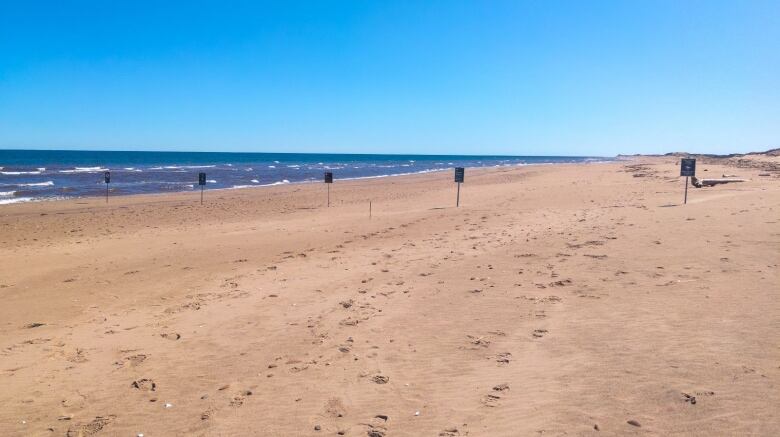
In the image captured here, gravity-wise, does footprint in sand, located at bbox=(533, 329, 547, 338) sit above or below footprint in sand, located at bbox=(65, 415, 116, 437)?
above

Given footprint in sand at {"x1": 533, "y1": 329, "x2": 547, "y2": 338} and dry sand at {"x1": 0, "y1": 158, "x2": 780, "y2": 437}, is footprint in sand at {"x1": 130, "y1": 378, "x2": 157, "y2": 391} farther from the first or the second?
footprint in sand at {"x1": 533, "y1": 329, "x2": 547, "y2": 338}

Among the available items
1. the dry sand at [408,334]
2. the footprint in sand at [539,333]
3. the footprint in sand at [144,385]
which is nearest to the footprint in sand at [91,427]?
the dry sand at [408,334]

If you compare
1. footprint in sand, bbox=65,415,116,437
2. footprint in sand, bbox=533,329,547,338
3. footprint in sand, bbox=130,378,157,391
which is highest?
footprint in sand, bbox=533,329,547,338

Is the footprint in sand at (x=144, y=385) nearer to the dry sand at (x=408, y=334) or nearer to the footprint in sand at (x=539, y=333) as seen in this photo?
the dry sand at (x=408, y=334)

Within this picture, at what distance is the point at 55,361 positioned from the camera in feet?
19.5

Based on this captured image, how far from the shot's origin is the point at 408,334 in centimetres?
640

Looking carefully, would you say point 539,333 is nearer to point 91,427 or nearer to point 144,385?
point 144,385

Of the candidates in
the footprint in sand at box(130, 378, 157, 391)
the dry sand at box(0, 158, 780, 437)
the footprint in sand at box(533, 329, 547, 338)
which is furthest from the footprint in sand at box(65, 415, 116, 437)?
the footprint in sand at box(533, 329, 547, 338)

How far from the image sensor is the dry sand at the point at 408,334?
4.36 meters

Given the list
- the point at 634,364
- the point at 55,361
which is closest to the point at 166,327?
the point at 55,361

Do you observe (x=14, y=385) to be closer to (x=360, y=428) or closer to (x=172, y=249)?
(x=360, y=428)

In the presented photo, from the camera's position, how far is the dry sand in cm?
436

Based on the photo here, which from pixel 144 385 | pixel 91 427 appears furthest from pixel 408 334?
pixel 91 427

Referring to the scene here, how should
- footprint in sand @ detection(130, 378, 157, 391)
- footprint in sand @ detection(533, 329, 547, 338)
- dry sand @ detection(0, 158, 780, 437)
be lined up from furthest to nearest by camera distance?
footprint in sand @ detection(533, 329, 547, 338) → footprint in sand @ detection(130, 378, 157, 391) → dry sand @ detection(0, 158, 780, 437)
